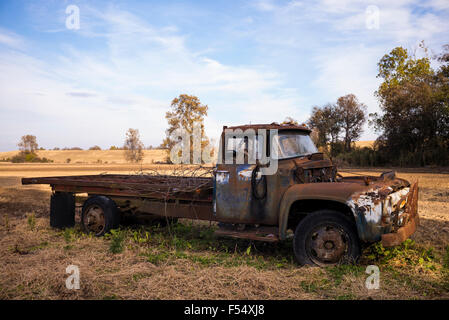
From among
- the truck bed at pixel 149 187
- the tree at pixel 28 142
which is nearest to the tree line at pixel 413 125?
the truck bed at pixel 149 187

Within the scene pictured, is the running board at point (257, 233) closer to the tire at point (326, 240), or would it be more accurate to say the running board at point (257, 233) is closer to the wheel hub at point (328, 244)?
the tire at point (326, 240)

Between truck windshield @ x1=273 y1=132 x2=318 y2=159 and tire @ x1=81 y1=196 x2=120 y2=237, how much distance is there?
141 inches

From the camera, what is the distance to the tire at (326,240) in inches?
187

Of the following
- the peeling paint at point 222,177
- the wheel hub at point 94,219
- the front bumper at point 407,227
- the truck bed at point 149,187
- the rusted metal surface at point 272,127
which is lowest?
the wheel hub at point 94,219

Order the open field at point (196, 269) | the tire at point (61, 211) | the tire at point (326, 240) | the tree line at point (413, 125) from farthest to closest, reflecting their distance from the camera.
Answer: the tree line at point (413, 125)
the tire at point (61, 211)
the tire at point (326, 240)
the open field at point (196, 269)

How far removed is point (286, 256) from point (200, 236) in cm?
191

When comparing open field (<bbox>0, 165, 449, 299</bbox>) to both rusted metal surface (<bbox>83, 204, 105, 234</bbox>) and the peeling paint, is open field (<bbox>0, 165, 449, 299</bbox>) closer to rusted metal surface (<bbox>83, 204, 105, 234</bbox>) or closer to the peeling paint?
rusted metal surface (<bbox>83, 204, 105, 234</bbox>)

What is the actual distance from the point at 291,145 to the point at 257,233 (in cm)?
145

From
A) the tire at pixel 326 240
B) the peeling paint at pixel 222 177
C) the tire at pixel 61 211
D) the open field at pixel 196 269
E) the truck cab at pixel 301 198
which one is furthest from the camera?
the tire at pixel 61 211

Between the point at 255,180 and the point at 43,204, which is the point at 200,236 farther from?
the point at 43,204

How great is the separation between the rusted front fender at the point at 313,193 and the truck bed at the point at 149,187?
1.50m

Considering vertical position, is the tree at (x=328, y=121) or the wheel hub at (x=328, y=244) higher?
the tree at (x=328, y=121)
